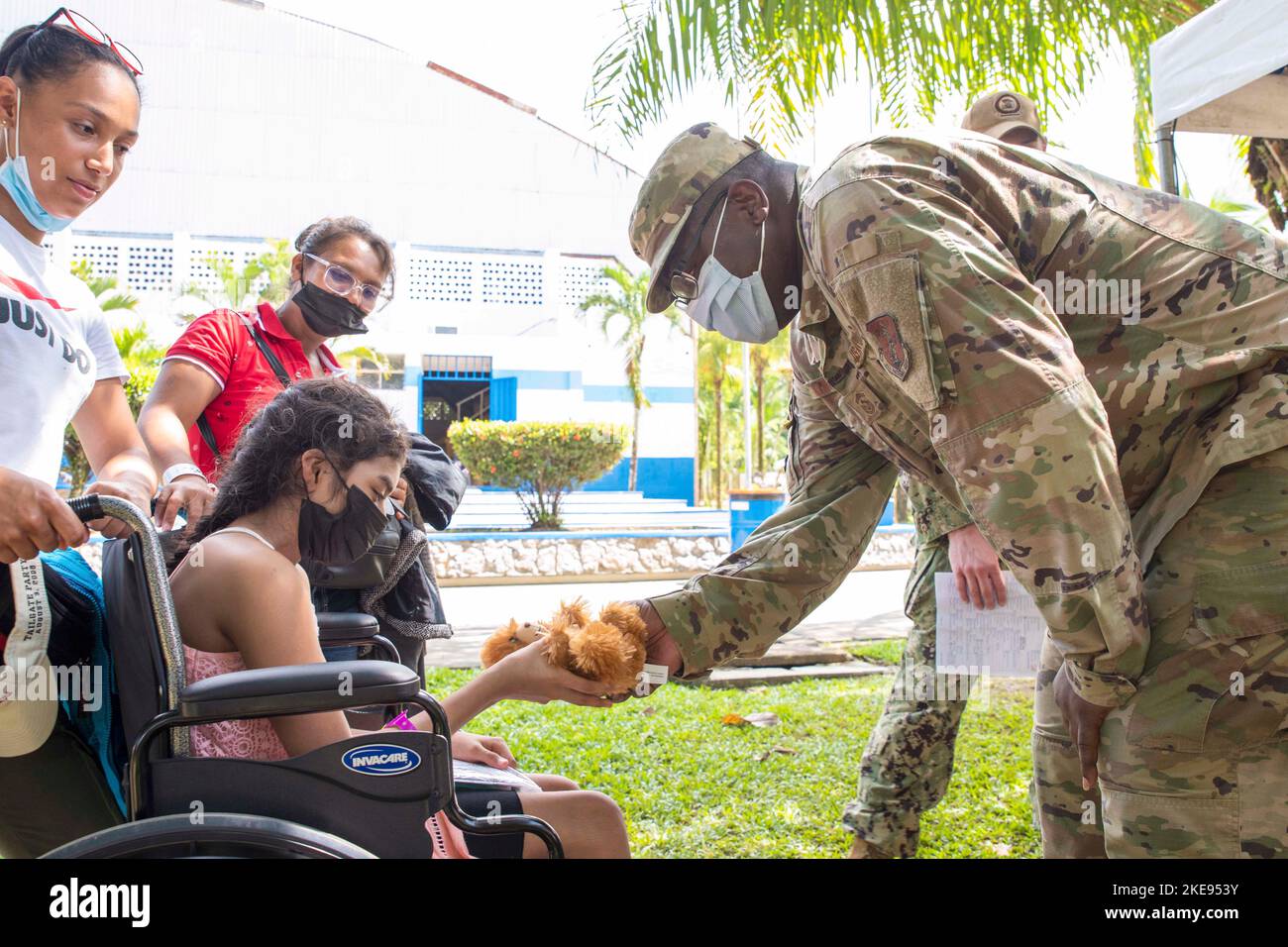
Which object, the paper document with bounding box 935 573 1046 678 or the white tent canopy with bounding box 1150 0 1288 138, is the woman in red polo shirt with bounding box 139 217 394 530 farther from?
the white tent canopy with bounding box 1150 0 1288 138

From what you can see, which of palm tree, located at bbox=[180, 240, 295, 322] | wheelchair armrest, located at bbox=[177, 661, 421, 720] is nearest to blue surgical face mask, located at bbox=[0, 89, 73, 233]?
wheelchair armrest, located at bbox=[177, 661, 421, 720]

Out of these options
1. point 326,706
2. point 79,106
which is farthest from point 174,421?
point 326,706

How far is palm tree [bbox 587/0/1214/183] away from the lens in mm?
5129

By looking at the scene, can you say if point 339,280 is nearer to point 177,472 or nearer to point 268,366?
point 268,366

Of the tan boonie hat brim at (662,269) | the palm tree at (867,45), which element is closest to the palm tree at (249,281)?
the palm tree at (867,45)

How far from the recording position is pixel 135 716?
1.47 metres

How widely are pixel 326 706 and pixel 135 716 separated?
1.03ft

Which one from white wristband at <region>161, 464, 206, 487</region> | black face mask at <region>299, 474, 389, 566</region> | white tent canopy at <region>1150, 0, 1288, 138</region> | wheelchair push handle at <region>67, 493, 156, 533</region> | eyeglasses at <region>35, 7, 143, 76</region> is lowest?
black face mask at <region>299, 474, 389, 566</region>

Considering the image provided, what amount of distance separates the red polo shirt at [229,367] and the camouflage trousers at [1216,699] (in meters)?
2.13

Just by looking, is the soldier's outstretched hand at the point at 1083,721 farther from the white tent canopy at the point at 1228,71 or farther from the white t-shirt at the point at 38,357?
the white tent canopy at the point at 1228,71

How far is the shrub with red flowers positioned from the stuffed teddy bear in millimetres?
10228

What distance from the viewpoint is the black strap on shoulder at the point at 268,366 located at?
271 centimetres
